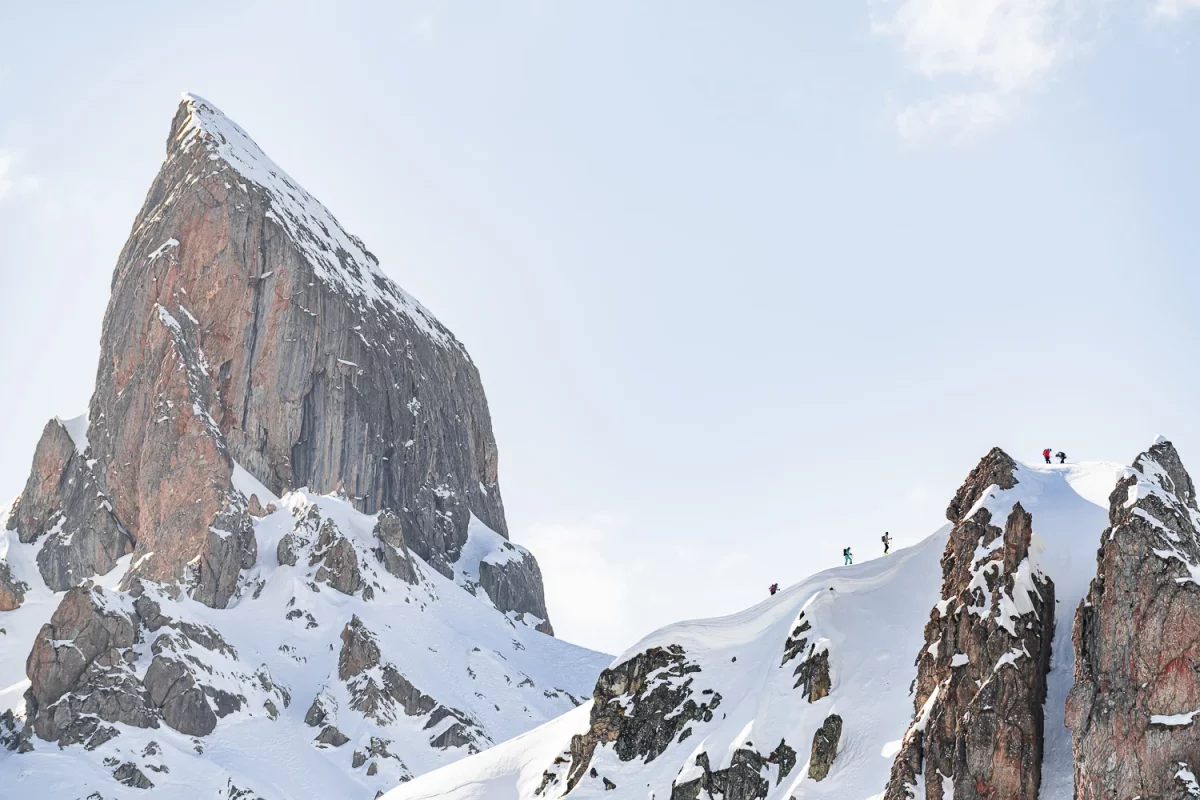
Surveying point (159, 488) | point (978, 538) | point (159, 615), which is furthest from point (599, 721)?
point (159, 488)

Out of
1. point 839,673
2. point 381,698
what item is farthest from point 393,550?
point 839,673

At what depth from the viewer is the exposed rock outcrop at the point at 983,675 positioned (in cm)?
5044

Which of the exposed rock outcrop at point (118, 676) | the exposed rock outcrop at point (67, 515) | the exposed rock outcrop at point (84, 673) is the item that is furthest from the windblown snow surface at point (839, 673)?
the exposed rock outcrop at point (67, 515)

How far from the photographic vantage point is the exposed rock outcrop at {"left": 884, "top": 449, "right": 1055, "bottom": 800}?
50438 millimetres

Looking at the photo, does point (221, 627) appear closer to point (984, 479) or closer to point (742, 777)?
point (742, 777)

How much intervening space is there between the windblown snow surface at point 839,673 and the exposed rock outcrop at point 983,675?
79cm

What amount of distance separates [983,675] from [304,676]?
379ft

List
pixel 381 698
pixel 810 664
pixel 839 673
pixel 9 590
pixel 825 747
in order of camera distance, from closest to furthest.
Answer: pixel 825 747
pixel 839 673
pixel 810 664
pixel 381 698
pixel 9 590

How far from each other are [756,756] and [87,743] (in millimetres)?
90367

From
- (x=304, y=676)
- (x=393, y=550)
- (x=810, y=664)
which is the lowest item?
(x=810, y=664)

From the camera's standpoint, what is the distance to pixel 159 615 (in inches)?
5960

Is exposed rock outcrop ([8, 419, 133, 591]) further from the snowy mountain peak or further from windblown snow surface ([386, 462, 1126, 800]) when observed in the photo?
windblown snow surface ([386, 462, 1126, 800])

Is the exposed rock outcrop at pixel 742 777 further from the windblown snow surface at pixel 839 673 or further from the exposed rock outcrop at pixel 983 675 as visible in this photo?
the exposed rock outcrop at pixel 983 675

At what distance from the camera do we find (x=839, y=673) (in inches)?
2653
